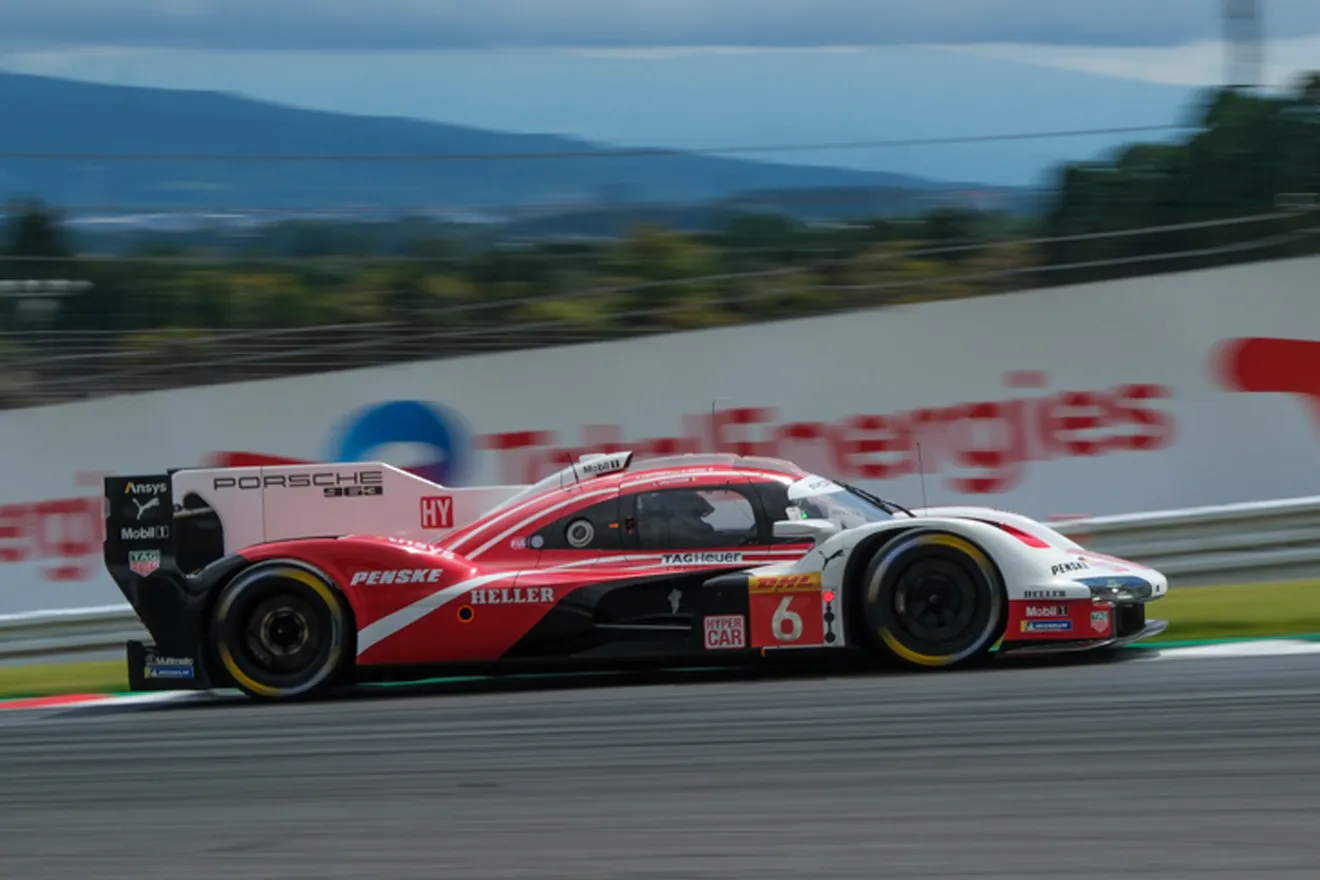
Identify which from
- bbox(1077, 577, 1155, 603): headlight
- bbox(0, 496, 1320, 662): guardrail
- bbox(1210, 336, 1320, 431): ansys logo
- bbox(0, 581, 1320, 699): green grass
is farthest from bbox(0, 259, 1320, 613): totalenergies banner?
bbox(1077, 577, 1155, 603): headlight

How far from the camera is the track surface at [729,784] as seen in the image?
4.50 m

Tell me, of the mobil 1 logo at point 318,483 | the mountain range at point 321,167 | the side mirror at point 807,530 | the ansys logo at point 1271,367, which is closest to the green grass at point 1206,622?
the mobil 1 logo at point 318,483

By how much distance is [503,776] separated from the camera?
5.77m

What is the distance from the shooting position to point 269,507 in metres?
8.47

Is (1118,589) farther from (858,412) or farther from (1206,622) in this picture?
(858,412)

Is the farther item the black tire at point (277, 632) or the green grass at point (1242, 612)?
the green grass at point (1242, 612)

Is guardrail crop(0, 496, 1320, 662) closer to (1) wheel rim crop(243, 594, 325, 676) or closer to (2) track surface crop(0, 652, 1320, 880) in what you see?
(2) track surface crop(0, 652, 1320, 880)

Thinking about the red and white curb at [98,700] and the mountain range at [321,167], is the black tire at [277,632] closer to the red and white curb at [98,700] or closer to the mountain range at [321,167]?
the red and white curb at [98,700]

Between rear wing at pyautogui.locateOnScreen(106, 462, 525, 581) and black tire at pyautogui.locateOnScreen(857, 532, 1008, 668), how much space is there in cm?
203

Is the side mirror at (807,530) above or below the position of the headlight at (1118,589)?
above

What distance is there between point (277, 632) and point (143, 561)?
2.68 ft

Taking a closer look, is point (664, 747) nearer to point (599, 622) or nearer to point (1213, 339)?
point (599, 622)

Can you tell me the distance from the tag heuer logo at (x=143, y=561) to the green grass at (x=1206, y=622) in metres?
1.27

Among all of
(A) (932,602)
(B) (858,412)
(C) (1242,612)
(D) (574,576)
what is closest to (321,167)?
(B) (858,412)
